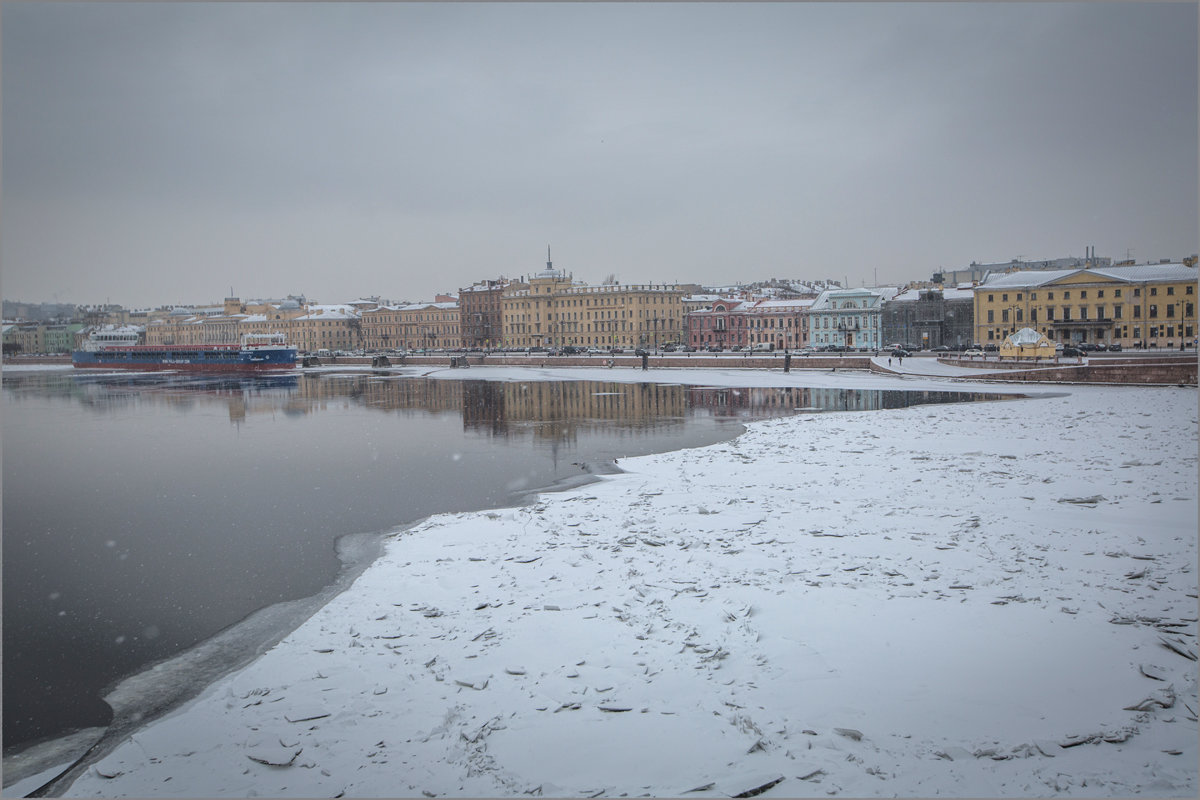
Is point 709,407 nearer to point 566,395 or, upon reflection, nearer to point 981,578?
point 566,395

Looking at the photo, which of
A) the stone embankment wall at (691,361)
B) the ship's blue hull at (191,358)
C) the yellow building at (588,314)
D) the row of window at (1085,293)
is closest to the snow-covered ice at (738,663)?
the stone embankment wall at (691,361)

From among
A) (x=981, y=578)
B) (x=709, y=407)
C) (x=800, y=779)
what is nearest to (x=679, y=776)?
(x=800, y=779)

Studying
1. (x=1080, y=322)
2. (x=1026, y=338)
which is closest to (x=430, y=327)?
(x=1080, y=322)

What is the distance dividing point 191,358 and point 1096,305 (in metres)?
82.7

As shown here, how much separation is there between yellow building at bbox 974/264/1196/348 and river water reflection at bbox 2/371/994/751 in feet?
121

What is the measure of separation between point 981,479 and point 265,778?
11.5 m

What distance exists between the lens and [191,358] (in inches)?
3071

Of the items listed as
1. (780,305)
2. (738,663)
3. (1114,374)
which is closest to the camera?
(738,663)

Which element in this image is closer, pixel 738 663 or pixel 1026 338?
pixel 738 663

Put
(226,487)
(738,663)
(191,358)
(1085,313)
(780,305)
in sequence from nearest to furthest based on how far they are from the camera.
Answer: (738,663) < (226,487) < (1085,313) < (191,358) < (780,305)

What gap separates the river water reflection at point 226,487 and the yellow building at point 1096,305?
37.0 metres

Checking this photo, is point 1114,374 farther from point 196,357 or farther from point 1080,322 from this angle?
point 196,357

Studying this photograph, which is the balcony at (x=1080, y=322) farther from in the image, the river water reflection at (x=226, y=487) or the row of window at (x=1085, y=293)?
the river water reflection at (x=226, y=487)

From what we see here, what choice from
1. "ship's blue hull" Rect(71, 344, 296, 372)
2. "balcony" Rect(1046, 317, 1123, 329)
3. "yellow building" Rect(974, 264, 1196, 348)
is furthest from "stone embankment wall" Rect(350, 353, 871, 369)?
"balcony" Rect(1046, 317, 1123, 329)
